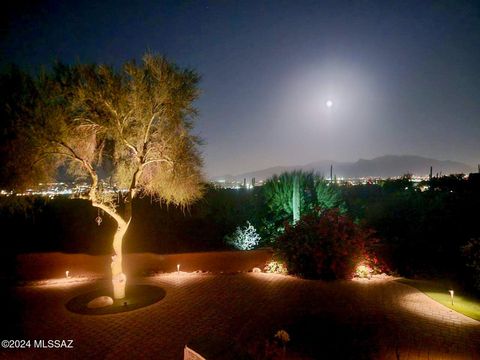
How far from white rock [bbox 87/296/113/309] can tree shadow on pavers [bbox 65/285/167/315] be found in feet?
0.28

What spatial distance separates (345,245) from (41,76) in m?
9.21

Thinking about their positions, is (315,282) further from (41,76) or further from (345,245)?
(41,76)

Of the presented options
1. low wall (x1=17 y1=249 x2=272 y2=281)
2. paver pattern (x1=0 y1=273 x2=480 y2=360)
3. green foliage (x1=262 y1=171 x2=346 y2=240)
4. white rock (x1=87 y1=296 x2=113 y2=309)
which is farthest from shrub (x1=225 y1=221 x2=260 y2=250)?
white rock (x1=87 y1=296 x2=113 y2=309)

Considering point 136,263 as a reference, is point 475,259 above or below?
above

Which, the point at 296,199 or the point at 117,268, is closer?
the point at 117,268

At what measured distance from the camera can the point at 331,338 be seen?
5938mm

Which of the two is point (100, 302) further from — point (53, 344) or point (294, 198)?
point (294, 198)

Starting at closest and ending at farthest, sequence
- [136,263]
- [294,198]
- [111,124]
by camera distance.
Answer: [111,124] → [136,263] → [294,198]

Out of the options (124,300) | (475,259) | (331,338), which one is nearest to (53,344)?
(124,300)

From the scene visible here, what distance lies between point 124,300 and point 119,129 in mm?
4131

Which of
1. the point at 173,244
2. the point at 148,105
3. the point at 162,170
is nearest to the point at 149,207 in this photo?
the point at 173,244

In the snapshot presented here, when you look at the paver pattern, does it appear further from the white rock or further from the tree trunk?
the tree trunk

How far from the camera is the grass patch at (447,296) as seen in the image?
7.52 metres

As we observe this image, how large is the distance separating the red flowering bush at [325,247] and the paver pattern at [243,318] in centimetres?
54
